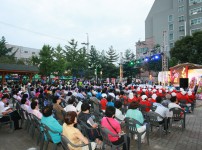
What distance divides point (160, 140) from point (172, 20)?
5360 cm

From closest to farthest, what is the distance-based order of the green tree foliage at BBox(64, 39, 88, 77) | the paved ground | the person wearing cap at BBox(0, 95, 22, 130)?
the paved ground, the person wearing cap at BBox(0, 95, 22, 130), the green tree foliage at BBox(64, 39, 88, 77)

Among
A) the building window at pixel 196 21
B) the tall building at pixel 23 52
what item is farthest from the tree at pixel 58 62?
the tall building at pixel 23 52

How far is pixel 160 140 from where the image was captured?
587 centimetres

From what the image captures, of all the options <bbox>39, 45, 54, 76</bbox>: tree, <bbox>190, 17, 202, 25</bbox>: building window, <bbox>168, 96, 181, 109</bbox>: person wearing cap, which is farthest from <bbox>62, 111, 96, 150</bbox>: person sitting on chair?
<bbox>190, 17, 202, 25</bbox>: building window

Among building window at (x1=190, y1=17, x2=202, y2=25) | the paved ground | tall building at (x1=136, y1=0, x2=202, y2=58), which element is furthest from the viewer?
tall building at (x1=136, y1=0, x2=202, y2=58)

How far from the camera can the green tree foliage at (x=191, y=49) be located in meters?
31.1

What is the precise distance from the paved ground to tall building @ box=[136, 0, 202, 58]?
3506 centimetres

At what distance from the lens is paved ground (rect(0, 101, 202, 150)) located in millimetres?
5313

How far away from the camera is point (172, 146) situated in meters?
5.34

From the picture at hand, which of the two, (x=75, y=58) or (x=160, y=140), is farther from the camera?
(x=75, y=58)

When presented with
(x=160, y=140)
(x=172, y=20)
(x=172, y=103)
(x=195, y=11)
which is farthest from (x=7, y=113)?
(x=172, y=20)

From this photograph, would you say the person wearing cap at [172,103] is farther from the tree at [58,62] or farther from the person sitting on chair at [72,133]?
the tree at [58,62]

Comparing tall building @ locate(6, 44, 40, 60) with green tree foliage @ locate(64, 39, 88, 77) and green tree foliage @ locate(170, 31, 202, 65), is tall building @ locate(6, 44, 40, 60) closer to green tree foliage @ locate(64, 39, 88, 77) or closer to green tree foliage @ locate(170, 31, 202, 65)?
green tree foliage @ locate(64, 39, 88, 77)

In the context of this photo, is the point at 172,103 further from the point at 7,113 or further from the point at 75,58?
the point at 75,58
